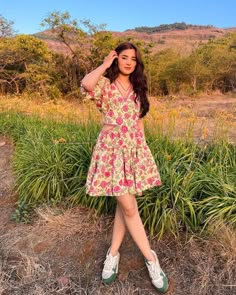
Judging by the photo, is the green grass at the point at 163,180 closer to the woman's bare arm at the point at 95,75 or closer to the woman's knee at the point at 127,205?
the woman's knee at the point at 127,205

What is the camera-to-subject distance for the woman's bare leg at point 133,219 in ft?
6.33

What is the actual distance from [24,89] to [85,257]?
34.8 ft

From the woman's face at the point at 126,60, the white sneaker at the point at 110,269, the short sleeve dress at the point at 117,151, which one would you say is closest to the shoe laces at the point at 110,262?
the white sneaker at the point at 110,269

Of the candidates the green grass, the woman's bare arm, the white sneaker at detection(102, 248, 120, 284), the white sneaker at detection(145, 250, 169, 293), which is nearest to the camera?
the woman's bare arm

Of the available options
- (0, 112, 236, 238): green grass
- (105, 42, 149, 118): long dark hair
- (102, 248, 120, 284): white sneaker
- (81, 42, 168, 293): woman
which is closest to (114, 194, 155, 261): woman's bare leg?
(81, 42, 168, 293): woman

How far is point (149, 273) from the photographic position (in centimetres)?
209

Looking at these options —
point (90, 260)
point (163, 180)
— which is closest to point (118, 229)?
point (90, 260)

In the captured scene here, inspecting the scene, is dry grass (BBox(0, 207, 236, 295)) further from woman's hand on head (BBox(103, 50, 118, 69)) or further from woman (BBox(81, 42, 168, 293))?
woman's hand on head (BBox(103, 50, 118, 69))

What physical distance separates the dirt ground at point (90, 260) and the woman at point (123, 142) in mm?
232

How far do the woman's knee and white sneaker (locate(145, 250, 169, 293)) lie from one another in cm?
40

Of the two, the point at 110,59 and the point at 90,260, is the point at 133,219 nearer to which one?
the point at 90,260

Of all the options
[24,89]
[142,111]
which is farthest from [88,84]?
[24,89]

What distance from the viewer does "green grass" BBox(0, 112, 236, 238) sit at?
2.52 m

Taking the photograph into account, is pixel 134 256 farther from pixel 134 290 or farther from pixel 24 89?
pixel 24 89
